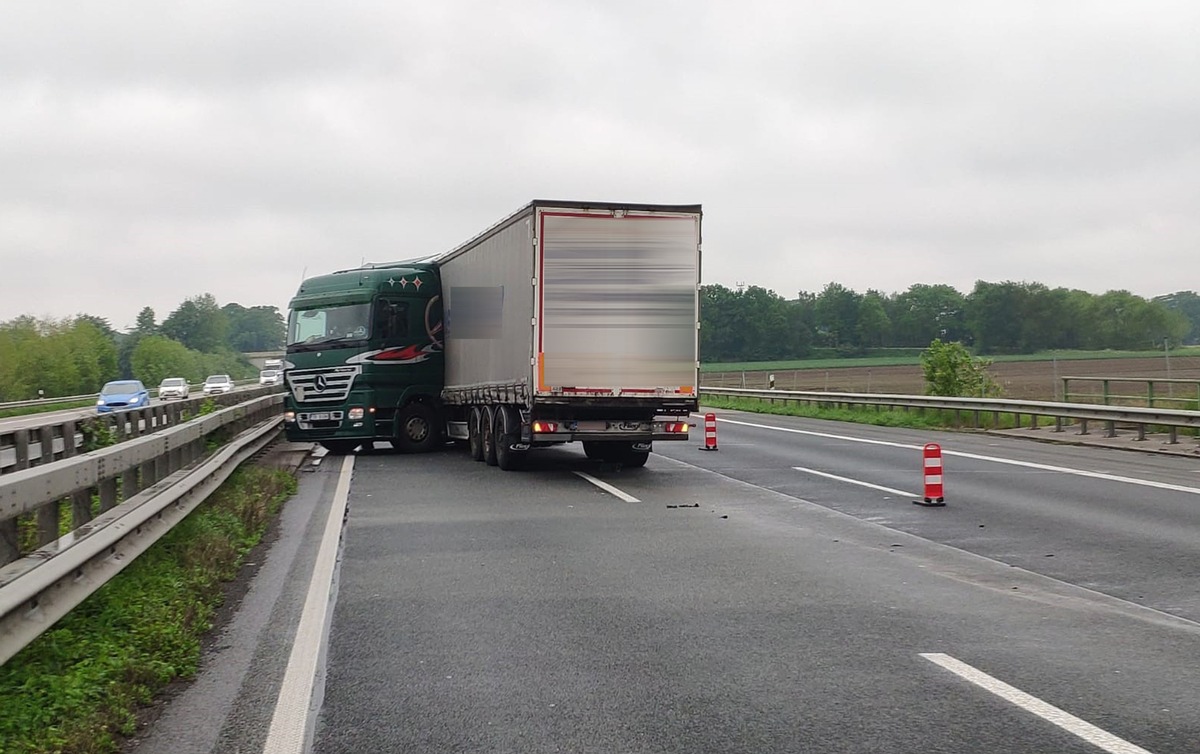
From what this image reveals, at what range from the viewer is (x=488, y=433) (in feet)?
65.9

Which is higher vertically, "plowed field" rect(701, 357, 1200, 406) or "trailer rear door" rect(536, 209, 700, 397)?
"trailer rear door" rect(536, 209, 700, 397)

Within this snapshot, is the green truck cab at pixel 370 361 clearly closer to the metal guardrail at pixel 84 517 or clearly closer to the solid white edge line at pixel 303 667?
the metal guardrail at pixel 84 517

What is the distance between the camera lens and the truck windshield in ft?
73.9

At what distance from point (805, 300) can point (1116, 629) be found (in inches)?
4995

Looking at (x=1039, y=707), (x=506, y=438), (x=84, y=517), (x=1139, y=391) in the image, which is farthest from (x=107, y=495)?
(x=1139, y=391)

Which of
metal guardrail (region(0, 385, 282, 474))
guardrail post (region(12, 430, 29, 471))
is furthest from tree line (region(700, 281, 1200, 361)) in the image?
guardrail post (region(12, 430, 29, 471))

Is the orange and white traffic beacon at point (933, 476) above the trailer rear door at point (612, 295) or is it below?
below

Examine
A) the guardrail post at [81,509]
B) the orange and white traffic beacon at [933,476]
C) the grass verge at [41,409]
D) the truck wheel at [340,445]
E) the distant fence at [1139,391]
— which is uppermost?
the distant fence at [1139,391]

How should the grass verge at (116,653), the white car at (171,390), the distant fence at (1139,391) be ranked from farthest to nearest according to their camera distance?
the white car at (171,390) → the distant fence at (1139,391) → the grass verge at (116,653)

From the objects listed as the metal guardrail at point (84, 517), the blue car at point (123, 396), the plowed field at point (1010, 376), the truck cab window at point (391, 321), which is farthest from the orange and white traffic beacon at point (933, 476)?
the blue car at point (123, 396)

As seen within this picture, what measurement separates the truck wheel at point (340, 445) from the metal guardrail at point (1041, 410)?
13903mm

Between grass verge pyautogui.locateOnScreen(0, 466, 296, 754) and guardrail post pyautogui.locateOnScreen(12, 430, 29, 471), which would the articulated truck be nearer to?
guardrail post pyautogui.locateOnScreen(12, 430, 29, 471)

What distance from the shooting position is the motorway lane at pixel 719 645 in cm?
532

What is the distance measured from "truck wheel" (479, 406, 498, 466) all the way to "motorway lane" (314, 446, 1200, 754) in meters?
7.39
